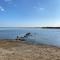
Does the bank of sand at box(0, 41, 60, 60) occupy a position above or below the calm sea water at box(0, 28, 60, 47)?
above

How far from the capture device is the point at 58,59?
1177cm

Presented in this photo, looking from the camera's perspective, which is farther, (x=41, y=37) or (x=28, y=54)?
(x=41, y=37)

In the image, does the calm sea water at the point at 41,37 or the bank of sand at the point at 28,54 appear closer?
the bank of sand at the point at 28,54

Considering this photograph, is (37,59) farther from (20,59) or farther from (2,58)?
(2,58)

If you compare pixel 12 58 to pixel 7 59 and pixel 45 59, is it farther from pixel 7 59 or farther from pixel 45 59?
pixel 45 59

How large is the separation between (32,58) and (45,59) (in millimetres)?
1293

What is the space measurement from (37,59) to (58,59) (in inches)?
82.3

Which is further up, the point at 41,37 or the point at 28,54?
the point at 28,54

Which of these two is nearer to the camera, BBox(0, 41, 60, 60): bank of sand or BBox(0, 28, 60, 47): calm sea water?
BBox(0, 41, 60, 60): bank of sand

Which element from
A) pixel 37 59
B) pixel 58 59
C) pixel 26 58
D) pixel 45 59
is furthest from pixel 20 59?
pixel 58 59

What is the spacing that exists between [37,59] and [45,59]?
794 mm

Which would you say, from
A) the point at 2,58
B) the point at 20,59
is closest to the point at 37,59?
the point at 20,59

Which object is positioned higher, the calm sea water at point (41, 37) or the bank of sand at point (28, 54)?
the bank of sand at point (28, 54)

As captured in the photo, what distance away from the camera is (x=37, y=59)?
11594mm
